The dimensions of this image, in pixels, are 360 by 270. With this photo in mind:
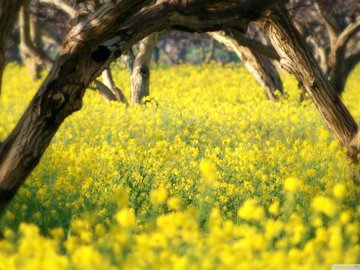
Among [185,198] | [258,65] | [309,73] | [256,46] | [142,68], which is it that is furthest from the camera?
[142,68]

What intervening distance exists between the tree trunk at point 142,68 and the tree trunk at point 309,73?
6.59 meters

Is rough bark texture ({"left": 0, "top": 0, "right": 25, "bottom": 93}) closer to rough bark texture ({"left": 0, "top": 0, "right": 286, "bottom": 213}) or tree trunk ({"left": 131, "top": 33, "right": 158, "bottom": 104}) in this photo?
rough bark texture ({"left": 0, "top": 0, "right": 286, "bottom": 213})

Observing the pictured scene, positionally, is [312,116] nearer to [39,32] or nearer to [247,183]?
[247,183]

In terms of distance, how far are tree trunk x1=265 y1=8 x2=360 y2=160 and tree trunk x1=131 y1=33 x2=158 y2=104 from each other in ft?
21.6

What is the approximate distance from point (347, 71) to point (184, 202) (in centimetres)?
817

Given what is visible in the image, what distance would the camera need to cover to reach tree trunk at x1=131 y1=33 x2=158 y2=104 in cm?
1435

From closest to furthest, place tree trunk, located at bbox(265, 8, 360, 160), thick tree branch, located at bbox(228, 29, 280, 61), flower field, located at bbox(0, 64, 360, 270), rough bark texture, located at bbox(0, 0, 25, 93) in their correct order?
1. flower field, located at bbox(0, 64, 360, 270)
2. rough bark texture, located at bbox(0, 0, 25, 93)
3. tree trunk, located at bbox(265, 8, 360, 160)
4. thick tree branch, located at bbox(228, 29, 280, 61)

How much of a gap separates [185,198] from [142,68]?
7.35 m

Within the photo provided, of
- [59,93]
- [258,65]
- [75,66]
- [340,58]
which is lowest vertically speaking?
[59,93]

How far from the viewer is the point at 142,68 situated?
14336 mm

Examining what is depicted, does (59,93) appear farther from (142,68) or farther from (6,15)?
(142,68)

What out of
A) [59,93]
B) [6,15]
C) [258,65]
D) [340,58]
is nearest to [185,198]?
[59,93]

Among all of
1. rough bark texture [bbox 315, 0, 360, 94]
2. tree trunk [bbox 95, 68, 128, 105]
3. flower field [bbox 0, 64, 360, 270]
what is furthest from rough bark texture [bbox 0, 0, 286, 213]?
tree trunk [bbox 95, 68, 128, 105]

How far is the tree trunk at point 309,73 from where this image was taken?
299 inches
